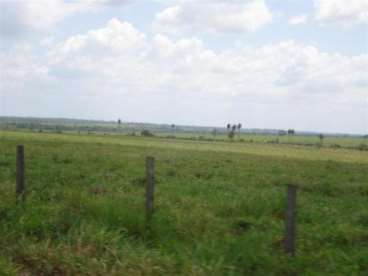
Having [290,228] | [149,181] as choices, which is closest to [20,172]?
[149,181]

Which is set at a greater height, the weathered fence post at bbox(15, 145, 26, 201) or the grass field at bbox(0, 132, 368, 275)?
the weathered fence post at bbox(15, 145, 26, 201)

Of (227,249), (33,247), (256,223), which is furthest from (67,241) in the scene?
(256,223)

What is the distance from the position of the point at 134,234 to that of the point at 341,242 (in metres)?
3.66

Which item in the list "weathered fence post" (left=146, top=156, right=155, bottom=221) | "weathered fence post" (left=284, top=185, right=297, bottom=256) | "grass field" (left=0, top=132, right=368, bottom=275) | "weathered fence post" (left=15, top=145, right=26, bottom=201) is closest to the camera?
"grass field" (left=0, top=132, right=368, bottom=275)

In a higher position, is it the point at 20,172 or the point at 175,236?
the point at 20,172

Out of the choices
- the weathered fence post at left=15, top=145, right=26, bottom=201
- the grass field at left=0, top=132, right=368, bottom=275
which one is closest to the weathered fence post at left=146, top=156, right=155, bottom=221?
the grass field at left=0, top=132, right=368, bottom=275

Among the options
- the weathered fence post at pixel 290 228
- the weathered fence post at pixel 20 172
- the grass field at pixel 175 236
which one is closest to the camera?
the grass field at pixel 175 236

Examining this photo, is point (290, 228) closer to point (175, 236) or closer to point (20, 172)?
point (175, 236)

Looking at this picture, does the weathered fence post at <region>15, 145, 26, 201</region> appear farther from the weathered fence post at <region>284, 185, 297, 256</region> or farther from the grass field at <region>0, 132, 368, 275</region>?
the weathered fence post at <region>284, 185, 297, 256</region>

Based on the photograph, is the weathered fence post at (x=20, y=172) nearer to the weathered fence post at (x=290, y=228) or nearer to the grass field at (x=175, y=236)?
the grass field at (x=175, y=236)

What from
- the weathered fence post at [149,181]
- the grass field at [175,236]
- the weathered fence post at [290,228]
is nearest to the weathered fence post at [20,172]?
the grass field at [175,236]

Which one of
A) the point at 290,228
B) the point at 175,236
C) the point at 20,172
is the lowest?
the point at 175,236

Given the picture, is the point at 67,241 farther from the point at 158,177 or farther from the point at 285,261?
the point at 158,177

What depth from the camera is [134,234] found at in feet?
29.4
